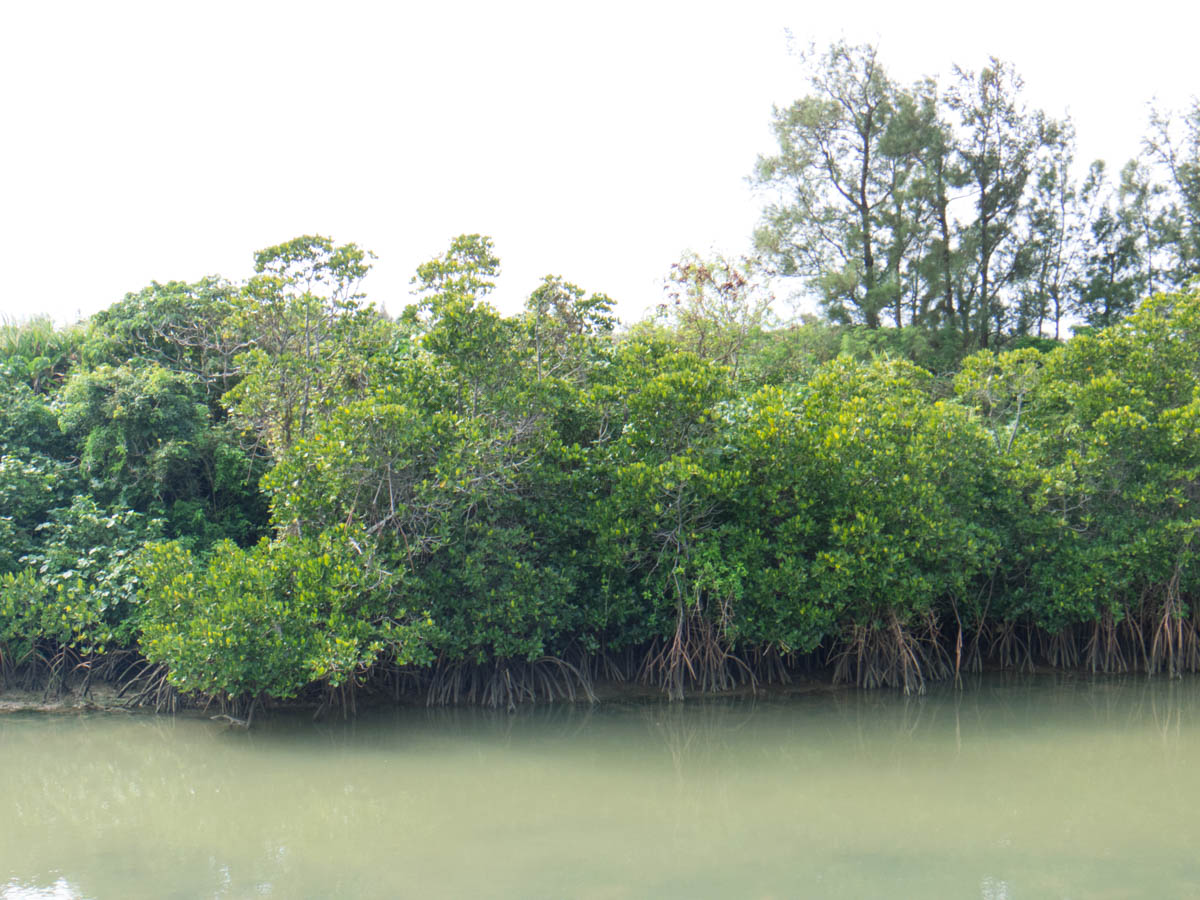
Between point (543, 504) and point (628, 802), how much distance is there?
13.1ft

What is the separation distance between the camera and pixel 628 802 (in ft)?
28.3

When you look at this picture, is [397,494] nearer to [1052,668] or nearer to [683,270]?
[1052,668]

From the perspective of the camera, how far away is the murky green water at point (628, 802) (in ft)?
22.4

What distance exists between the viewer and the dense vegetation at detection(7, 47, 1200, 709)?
1054 cm

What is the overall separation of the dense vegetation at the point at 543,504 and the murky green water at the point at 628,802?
871 millimetres

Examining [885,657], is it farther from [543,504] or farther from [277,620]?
[277,620]

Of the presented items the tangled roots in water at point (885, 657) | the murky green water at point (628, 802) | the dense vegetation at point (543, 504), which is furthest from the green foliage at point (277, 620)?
the tangled roots in water at point (885, 657)

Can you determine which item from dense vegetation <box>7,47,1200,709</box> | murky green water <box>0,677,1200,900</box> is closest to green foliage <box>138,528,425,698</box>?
dense vegetation <box>7,47,1200,709</box>

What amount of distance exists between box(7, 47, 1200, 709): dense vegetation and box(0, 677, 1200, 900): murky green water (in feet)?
2.86

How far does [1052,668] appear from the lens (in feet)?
46.2

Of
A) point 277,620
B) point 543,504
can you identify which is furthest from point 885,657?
point 277,620

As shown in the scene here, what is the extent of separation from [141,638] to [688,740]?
6128mm

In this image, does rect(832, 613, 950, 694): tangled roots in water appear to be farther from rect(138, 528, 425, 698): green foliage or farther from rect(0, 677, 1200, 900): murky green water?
rect(138, 528, 425, 698): green foliage

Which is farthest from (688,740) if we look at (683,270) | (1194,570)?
(683,270)
